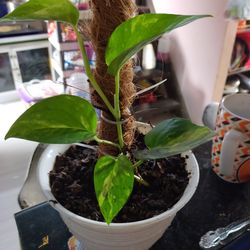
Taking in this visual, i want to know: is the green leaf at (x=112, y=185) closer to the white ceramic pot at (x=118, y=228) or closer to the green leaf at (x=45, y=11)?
the white ceramic pot at (x=118, y=228)

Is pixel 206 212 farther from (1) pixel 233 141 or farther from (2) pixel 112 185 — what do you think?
(2) pixel 112 185

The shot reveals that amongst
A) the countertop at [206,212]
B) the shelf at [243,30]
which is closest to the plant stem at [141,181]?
the countertop at [206,212]

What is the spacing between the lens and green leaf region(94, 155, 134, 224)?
264 mm

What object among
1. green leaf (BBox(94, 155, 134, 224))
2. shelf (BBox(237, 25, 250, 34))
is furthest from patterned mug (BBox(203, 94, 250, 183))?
shelf (BBox(237, 25, 250, 34))

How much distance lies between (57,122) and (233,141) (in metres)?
0.32

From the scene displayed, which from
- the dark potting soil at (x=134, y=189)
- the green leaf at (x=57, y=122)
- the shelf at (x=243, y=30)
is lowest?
the shelf at (x=243, y=30)

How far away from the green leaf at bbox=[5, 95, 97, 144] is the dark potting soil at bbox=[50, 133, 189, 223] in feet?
0.35

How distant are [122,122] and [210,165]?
12.7 inches

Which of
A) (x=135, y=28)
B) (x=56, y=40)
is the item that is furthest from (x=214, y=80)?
(x=135, y=28)

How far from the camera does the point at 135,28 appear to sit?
0.26m

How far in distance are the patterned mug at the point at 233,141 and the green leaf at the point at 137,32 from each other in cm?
26

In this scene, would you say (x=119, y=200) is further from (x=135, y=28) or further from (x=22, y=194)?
(x=22, y=194)

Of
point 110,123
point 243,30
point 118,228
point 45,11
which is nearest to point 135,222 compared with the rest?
point 118,228

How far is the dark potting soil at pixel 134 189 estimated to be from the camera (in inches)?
13.4
